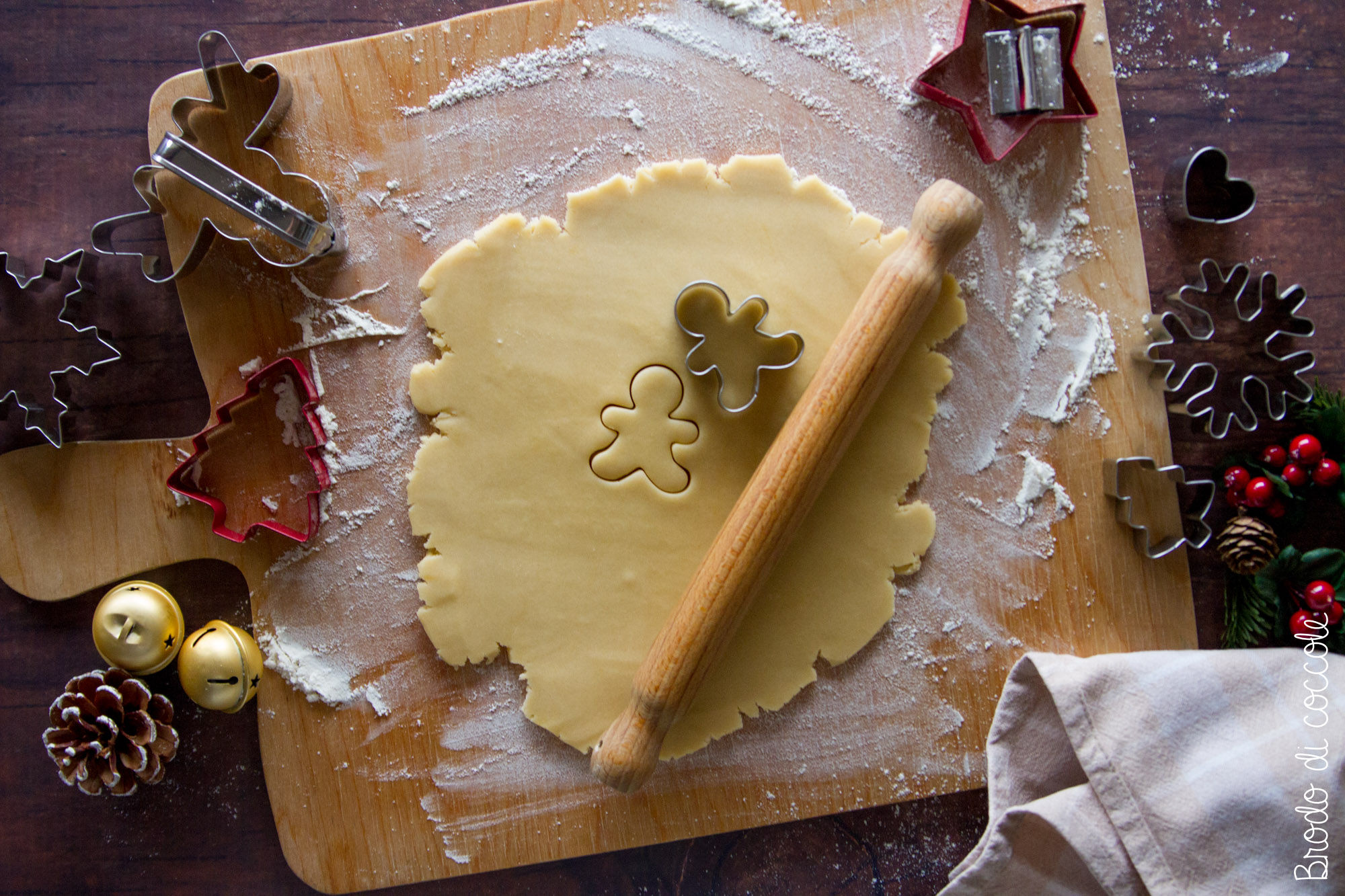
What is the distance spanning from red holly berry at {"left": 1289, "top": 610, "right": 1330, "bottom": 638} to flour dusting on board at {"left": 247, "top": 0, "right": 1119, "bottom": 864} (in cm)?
44

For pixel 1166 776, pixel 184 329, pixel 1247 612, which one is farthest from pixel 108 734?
pixel 1247 612

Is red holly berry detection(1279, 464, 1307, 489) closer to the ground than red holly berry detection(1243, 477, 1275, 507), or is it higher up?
higher up

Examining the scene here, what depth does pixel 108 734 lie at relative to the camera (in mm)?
1288

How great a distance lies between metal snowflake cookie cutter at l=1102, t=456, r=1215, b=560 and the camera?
4.50 feet

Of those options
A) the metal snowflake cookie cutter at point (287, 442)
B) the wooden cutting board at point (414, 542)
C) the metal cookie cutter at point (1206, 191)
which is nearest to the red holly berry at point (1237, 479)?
the wooden cutting board at point (414, 542)

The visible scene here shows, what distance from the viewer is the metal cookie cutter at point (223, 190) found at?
4.04 ft

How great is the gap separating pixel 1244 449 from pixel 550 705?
1383 mm

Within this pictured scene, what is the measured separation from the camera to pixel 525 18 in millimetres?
1395

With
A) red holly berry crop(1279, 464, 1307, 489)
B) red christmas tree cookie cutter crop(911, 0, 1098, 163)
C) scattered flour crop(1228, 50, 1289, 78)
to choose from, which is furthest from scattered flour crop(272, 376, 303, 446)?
scattered flour crop(1228, 50, 1289, 78)

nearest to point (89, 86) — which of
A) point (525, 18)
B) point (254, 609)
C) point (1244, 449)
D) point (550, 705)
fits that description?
point (525, 18)

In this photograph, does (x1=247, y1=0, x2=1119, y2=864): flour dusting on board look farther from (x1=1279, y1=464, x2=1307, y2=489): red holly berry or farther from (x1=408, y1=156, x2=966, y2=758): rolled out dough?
(x1=1279, y1=464, x2=1307, y2=489): red holly berry

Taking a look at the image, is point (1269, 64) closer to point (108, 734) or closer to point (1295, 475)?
point (1295, 475)

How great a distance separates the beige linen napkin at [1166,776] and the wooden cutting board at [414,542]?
0.09 meters

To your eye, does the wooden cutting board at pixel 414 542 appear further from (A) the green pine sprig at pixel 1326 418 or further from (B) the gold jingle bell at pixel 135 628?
(A) the green pine sprig at pixel 1326 418
